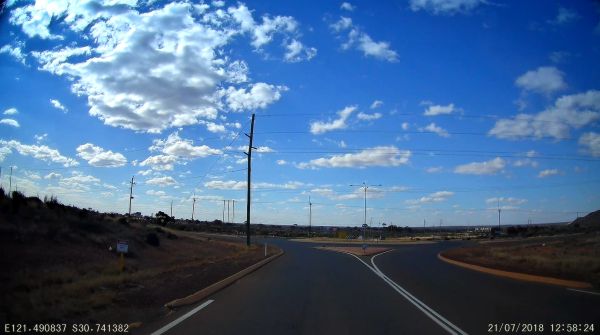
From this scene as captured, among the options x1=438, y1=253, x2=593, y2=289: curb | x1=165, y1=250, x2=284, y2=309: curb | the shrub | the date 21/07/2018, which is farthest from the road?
the shrub

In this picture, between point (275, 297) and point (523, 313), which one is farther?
point (275, 297)

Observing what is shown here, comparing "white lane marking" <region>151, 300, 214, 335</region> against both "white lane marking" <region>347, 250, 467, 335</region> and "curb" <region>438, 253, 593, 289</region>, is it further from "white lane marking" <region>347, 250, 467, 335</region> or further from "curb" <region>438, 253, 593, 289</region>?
"curb" <region>438, 253, 593, 289</region>

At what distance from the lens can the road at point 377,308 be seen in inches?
394

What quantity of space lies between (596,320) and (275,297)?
27.1ft

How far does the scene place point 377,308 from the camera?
12.8 m

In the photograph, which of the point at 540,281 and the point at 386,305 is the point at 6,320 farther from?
the point at 540,281

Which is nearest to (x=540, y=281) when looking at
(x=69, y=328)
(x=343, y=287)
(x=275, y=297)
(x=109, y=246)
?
(x=343, y=287)

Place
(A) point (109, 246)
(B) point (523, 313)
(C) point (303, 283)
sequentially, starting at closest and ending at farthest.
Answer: (B) point (523, 313) < (C) point (303, 283) < (A) point (109, 246)

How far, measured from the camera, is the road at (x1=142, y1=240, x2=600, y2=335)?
10.0 meters

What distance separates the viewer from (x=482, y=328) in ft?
32.6

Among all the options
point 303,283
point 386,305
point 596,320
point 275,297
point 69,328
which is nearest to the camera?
point 69,328

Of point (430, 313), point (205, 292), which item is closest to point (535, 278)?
point (430, 313)

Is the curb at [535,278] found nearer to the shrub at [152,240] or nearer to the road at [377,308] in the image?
the road at [377,308]

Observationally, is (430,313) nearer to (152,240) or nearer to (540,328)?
(540,328)
